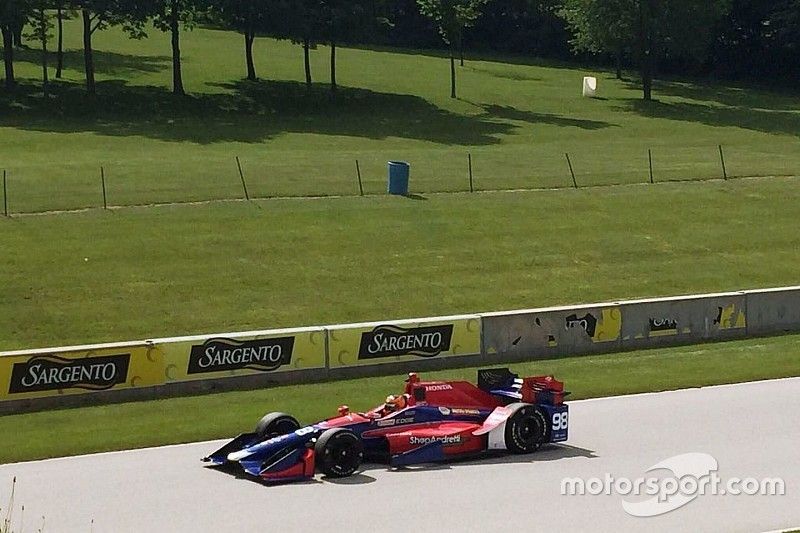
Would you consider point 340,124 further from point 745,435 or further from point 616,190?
point 745,435

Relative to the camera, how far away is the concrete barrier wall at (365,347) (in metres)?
20.2

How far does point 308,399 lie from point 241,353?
5.68ft

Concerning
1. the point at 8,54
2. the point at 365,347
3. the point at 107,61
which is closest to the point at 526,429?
the point at 365,347

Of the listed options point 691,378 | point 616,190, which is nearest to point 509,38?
point 616,190

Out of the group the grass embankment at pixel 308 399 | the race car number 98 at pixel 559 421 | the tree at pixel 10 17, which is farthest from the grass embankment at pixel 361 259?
the tree at pixel 10 17

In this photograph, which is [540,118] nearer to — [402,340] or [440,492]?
[402,340]

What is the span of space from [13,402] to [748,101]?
5884 cm

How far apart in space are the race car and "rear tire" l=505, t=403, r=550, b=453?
13 mm

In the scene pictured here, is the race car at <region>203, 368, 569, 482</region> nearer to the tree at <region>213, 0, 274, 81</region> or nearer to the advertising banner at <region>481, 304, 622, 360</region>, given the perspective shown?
the advertising banner at <region>481, 304, 622, 360</region>

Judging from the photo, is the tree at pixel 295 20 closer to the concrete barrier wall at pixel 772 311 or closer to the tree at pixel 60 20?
the tree at pixel 60 20

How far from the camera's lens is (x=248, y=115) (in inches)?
2265

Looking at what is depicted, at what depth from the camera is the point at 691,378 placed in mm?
21859

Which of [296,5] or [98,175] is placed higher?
[296,5]

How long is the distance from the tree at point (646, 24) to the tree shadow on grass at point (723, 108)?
2519 millimetres
